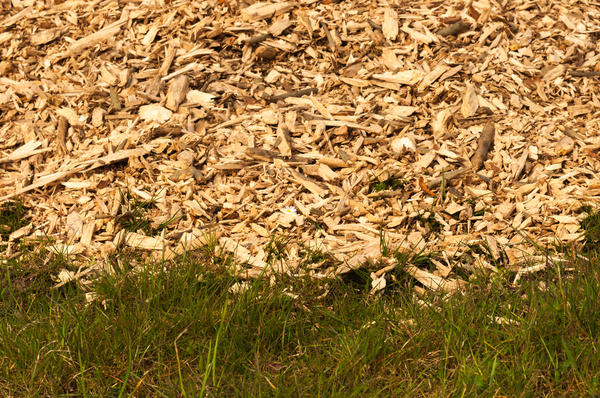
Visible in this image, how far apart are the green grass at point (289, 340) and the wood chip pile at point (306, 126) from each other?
44 centimetres

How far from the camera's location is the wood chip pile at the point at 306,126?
4.18 metres

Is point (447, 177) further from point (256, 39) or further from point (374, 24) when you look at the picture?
point (256, 39)

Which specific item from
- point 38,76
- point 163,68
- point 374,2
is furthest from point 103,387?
point 374,2

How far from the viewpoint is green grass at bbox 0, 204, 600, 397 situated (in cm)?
280

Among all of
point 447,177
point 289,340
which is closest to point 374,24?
point 447,177

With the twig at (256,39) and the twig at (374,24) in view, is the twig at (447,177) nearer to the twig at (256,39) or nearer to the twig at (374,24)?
the twig at (374,24)

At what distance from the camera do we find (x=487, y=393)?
270 centimetres

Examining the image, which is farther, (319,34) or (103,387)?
(319,34)

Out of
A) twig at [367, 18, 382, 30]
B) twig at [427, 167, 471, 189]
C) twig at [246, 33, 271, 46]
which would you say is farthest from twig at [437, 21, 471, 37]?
twig at [427, 167, 471, 189]

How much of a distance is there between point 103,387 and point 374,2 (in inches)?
165

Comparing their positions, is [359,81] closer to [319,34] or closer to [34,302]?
[319,34]

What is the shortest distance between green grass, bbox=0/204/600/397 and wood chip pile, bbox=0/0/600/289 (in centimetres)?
44

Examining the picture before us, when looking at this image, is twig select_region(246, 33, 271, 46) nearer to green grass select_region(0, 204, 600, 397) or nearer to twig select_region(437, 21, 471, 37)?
twig select_region(437, 21, 471, 37)

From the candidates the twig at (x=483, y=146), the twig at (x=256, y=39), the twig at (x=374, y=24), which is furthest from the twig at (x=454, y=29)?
the twig at (x=256, y=39)
